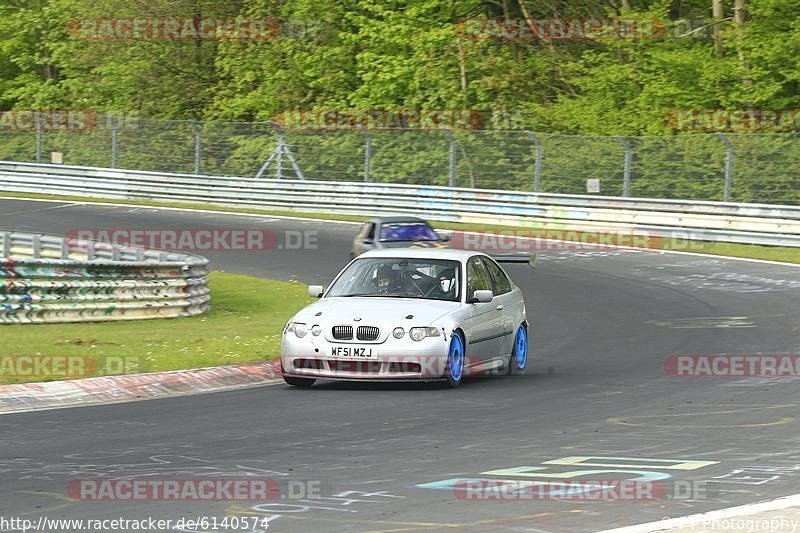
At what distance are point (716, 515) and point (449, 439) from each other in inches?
130

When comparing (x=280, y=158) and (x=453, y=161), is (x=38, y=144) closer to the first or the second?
(x=280, y=158)

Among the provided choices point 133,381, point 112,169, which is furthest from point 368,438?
point 112,169

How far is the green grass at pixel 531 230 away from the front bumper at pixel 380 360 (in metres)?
16.6

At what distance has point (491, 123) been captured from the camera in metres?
45.0

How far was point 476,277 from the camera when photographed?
14.5 m

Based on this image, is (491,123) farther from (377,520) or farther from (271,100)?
(377,520)

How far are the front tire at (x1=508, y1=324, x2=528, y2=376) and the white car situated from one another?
1 centimetres

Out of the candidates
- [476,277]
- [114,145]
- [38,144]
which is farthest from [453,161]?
[476,277]

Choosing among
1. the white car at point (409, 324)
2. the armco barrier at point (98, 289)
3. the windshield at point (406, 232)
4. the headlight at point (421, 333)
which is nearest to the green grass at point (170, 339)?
the armco barrier at point (98, 289)

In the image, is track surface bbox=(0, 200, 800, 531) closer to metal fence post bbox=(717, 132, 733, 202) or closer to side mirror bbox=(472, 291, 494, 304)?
side mirror bbox=(472, 291, 494, 304)

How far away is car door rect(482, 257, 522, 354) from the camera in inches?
574

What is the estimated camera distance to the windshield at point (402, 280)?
1407 centimetres

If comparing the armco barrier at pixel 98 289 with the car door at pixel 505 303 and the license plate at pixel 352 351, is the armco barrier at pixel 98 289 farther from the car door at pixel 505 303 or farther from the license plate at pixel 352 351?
the license plate at pixel 352 351

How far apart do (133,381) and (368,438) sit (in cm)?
387
